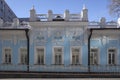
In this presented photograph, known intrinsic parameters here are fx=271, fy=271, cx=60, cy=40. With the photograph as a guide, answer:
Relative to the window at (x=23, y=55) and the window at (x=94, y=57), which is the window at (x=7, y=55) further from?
the window at (x=94, y=57)

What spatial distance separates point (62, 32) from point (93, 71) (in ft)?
15.1

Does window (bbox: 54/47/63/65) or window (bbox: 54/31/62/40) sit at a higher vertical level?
window (bbox: 54/31/62/40)

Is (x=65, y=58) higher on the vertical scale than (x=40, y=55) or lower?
lower

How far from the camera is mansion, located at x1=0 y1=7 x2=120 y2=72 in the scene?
989 inches

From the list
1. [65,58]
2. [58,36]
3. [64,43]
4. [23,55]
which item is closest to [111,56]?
[65,58]

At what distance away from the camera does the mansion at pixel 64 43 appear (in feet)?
82.4

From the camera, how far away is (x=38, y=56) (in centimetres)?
2556

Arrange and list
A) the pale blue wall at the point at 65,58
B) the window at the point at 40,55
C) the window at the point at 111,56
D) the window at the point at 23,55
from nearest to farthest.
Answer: the pale blue wall at the point at 65,58 < the window at the point at 111,56 < the window at the point at 40,55 < the window at the point at 23,55

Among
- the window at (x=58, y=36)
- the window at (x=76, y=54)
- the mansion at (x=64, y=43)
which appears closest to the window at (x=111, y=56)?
the mansion at (x=64, y=43)

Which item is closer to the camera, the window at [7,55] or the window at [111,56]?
the window at [111,56]

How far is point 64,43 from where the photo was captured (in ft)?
83.3

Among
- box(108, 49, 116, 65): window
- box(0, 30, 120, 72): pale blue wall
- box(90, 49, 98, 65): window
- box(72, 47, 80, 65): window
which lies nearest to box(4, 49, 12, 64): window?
box(0, 30, 120, 72): pale blue wall

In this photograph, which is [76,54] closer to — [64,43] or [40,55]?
[64,43]

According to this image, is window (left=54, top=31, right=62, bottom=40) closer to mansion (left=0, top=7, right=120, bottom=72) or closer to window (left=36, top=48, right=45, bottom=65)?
mansion (left=0, top=7, right=120, bottom=72)
